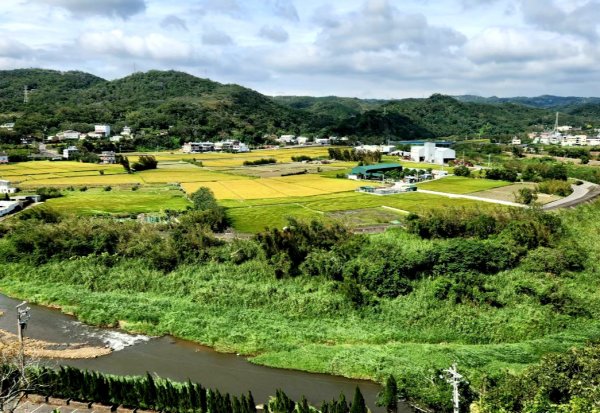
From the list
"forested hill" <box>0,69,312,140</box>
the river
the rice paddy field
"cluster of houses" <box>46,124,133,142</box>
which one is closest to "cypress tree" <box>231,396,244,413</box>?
the river

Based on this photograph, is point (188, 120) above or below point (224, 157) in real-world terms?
above

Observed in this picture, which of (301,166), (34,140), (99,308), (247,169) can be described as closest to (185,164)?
(247,169)

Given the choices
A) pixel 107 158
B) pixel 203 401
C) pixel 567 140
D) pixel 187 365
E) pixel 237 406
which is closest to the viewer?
pixel 237 406

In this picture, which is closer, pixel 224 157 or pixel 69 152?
pixel 69 152

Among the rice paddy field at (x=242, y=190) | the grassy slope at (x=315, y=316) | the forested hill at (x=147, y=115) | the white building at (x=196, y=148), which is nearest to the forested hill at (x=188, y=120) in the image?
the forested hill at (x=147, y=115)

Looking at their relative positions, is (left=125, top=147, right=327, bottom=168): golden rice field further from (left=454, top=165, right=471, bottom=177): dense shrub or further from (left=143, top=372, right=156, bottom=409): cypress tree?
(left=143, top=372, right=156, bottom=409): cypress tree

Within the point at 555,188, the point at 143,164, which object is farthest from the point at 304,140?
the point at 555,188

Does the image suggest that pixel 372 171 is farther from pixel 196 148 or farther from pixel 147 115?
pixel 147 115

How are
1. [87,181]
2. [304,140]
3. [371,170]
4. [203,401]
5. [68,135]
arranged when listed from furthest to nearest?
[304,140]
[68,135]
[371,170]
[87,181]
[203,401]
